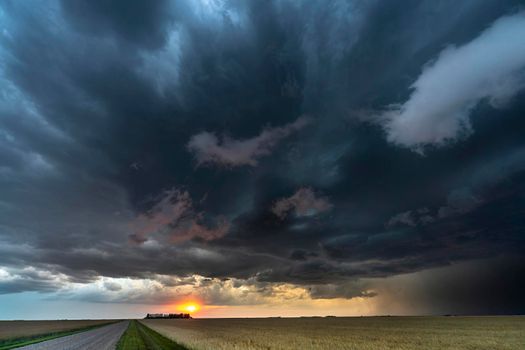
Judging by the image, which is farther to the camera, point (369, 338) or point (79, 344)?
point (369, 338)

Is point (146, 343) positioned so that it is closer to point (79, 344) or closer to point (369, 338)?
point (79, 344)

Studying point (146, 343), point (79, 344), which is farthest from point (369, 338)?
point (79, 344)

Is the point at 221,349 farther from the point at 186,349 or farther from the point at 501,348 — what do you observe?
the point at 501,348

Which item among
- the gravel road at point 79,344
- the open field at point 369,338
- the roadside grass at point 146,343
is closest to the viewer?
the open field at point 369,338

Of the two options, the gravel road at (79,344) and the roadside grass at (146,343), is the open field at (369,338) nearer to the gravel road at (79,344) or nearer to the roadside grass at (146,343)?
the roadside grass at (146,343)

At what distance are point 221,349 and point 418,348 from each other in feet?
53.0

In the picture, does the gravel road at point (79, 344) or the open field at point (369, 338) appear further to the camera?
the gravel road at point (79, 344)

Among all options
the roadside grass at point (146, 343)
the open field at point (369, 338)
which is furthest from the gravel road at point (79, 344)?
the open field at point (369, 338)

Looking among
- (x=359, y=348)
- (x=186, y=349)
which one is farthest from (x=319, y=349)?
(x=186, y=349)

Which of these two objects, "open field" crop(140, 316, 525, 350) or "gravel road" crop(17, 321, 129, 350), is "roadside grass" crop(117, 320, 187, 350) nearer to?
"gravel road" crop(17, 321, 129, 350)

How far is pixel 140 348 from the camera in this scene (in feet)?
110

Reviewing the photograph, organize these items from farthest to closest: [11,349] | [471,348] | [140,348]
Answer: [11,349]
[140,348]
[471,348]

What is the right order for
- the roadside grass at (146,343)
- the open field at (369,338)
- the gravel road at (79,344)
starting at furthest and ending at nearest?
the gravel road at (79,344)
the roadside grass at (146,343)
the open field at (369,338)

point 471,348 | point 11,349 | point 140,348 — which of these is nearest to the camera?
point 471,348
